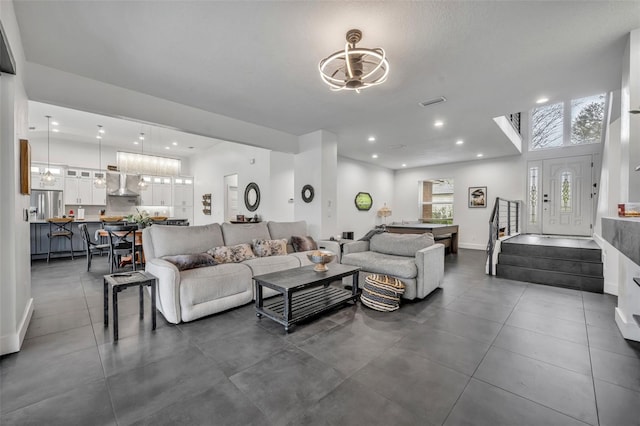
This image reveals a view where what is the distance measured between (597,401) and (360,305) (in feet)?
6.80

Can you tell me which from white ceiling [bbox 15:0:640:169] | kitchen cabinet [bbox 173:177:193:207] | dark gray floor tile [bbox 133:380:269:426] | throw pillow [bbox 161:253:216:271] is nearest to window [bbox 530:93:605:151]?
white ceiling [bbox 15:0:640:169]

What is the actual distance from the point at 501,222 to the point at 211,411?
691cm

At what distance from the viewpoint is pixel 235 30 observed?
2.40 meters

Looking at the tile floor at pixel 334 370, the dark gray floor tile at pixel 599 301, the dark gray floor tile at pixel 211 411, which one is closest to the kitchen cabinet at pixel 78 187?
the tile floor at pixel 334 370

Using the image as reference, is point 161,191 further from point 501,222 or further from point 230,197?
point 501,222

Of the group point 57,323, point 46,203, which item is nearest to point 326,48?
point 57,323

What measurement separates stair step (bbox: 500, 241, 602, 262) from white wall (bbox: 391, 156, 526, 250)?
313cm

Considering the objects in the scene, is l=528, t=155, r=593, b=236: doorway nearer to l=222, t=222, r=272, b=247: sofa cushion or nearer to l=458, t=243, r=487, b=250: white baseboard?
l=458, t=243, r=487, b=250: white baseboard

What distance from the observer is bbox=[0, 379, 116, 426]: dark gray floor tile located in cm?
148

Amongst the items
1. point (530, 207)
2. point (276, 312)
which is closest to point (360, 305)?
point (276, 312)

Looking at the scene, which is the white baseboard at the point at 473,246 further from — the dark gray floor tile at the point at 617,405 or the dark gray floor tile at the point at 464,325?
the dark gray floor tile at the point at 617,405

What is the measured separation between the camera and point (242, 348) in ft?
7.50

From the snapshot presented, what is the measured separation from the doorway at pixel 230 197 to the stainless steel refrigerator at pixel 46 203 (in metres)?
4.46

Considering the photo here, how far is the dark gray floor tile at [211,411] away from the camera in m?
1.47
